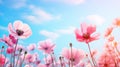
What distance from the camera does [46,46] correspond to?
168 inches

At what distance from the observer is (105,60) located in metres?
2.46

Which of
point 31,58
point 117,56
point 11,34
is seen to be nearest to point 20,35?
point 11,34

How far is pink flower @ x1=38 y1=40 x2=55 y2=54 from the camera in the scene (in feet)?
13.5

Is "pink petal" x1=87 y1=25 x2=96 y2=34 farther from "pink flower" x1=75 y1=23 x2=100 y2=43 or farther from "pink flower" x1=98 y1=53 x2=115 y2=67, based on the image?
"pink flower" x1=98 y1=53 x2=115 y2=67

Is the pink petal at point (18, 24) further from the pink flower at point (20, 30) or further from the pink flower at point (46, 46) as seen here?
the pink flower at point (46, 46)

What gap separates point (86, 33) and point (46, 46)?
1.93m

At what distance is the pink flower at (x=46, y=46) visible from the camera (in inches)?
162

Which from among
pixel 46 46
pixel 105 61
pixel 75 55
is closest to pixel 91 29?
pixel 105 61

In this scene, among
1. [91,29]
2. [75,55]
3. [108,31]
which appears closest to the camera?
[91,29]

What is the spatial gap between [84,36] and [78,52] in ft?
1.90

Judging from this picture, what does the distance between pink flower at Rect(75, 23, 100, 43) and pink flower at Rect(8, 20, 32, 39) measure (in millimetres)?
856

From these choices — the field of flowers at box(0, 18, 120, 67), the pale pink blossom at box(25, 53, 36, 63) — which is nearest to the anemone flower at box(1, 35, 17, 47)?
the field of flowers at box(0, 18, 120, 67)

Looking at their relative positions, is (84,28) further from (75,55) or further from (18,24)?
A: (18,24)

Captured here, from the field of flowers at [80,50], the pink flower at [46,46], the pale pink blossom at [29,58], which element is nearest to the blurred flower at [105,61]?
the field of flowers at [80,50]
